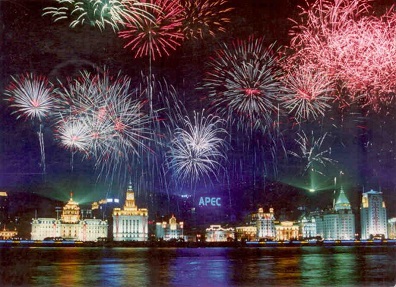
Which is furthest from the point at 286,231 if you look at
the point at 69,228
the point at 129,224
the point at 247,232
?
the point at 69,228

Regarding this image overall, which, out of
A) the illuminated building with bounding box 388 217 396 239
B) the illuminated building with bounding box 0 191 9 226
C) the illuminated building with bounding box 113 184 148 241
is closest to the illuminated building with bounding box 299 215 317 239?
the illuminated building with bounding box 388 217 396 239

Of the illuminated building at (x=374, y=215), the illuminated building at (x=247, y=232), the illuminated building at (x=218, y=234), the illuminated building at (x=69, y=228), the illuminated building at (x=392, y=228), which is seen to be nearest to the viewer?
the illuminated building at (x=69, y=228)

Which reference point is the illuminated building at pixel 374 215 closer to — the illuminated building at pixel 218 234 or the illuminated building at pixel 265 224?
the illuminated building at pixel 265 224

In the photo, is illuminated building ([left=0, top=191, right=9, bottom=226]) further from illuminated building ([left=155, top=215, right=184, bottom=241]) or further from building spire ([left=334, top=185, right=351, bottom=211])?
building spire ([left=334, top=185, right=351, bottom=211])

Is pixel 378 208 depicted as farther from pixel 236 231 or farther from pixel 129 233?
pixel 129 233

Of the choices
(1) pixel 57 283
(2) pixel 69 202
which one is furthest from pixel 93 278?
(2) pixel 69 202

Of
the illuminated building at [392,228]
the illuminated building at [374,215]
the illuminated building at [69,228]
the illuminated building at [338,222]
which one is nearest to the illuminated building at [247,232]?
the illuminated building at [338,222]
